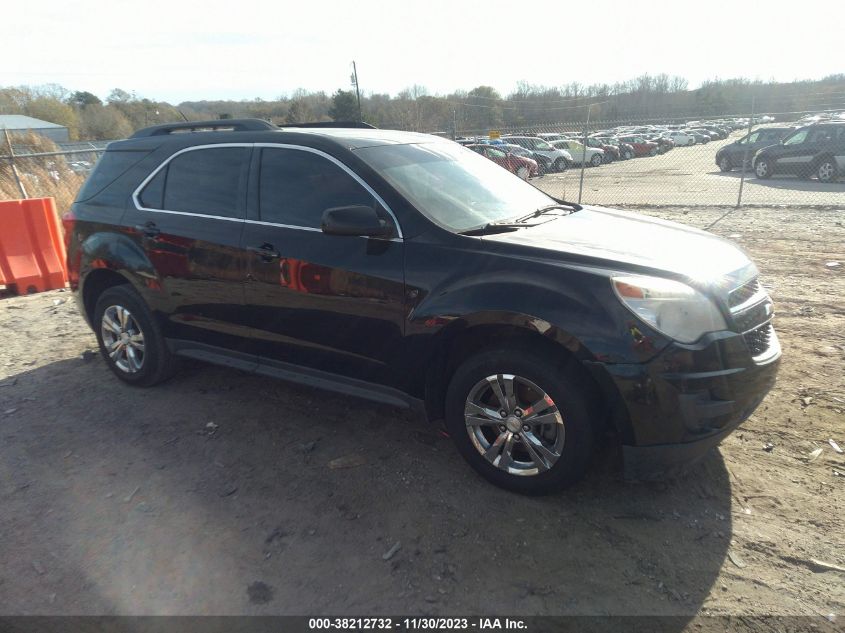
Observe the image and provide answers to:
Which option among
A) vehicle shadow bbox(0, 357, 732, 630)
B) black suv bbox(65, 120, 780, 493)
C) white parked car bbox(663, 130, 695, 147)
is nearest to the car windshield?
black suv bbox(65, 120, 780, 493)

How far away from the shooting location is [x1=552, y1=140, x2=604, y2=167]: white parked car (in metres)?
28.7

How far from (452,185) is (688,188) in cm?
1593

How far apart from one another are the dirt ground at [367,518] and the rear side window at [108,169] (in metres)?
1.69

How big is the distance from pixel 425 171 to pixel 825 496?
114 inches

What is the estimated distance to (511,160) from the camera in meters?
21.0

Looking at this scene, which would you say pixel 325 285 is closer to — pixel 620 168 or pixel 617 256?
pixel 617 256

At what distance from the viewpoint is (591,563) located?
2.69 m

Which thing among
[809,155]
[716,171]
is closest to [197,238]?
[809,155]

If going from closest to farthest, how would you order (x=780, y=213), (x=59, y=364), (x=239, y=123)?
(x=239, y=123) < (x=59, y=364) < (x=780, y=213)

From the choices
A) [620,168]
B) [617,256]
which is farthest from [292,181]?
[620,168]

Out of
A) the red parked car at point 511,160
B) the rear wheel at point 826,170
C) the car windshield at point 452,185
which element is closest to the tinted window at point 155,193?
the car windshield at point 452,185

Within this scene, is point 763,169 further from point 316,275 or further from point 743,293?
point 316,275

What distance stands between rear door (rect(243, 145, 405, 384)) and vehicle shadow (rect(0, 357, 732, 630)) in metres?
0.60

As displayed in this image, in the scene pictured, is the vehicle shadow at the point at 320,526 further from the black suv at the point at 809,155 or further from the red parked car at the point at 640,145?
the red parked car at the point at 640,145
